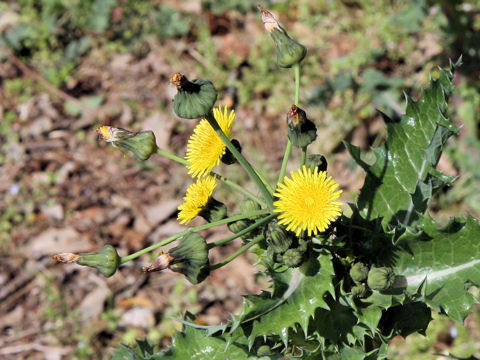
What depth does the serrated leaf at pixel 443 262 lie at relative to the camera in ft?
6.77

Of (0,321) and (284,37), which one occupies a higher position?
(284,37)

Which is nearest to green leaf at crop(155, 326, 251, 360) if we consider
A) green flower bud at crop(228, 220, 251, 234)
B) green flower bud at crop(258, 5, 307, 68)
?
→ green flower bud at crop(228, 220, 251, 234)

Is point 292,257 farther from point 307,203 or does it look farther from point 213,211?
point 213,211

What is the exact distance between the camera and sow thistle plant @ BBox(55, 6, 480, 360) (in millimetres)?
1826

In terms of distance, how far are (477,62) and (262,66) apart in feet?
6.58

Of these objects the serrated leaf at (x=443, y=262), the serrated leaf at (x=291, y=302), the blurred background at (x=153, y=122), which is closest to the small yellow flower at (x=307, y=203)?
the serrated leaf at (x=291, y=302)

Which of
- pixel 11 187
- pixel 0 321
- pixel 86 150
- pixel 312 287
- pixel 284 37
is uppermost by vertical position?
pixel 284 37

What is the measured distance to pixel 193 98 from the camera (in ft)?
Answer: 5.88

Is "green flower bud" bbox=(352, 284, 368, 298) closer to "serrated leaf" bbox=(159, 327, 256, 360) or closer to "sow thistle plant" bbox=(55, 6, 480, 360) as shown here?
"sow thistle plant" bbox=(55, 6, 480, 360)

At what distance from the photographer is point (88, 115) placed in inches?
228

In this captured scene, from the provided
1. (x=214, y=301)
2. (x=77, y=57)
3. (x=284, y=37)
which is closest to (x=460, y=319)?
(x=284, y=37)

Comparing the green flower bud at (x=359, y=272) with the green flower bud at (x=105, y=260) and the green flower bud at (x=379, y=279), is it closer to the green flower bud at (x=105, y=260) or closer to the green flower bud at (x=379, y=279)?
the green flower bud at (x=379, y=279)

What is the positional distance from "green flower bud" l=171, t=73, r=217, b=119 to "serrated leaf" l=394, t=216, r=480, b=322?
0.88 metres

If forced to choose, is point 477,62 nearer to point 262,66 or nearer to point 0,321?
point 262,66
